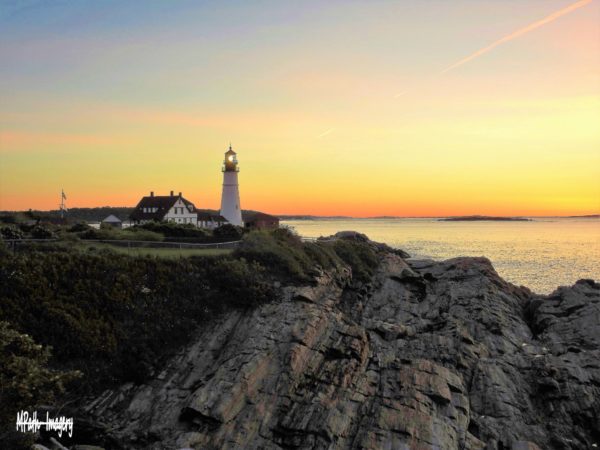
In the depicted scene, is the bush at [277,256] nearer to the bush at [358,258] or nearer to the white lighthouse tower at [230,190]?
the bush at [358,258]

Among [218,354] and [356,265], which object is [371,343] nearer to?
[218,354]

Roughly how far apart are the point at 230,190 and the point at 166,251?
3468cm

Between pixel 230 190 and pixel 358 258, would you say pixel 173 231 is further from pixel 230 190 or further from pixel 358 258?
pixel 230 190

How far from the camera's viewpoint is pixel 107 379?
1513 centimetres

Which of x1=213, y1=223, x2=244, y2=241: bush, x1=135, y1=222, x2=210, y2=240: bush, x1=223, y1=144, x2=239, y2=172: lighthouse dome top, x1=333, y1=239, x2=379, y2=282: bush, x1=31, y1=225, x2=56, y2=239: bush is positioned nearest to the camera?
x1=31, y1=225, x2=56, y2=239: bush

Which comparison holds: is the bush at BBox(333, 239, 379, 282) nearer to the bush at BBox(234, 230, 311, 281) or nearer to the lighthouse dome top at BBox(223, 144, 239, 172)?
the bush at BBox(234, 230, 311, 281)

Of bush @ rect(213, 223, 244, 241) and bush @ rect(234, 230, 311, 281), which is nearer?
bush @ rect(234, 230, 311, 281)

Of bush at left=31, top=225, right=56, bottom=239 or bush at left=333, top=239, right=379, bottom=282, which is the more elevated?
bush at left=31, top=225, right=56, bottom=239

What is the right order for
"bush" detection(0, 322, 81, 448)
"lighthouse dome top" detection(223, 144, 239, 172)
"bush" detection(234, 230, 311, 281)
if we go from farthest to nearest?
"lighthouse dome top" detection(223, 144, 239, 172) → "bush" detection(234, 230, 311, 281) → "bush" detection(0, 322, 81, 448)

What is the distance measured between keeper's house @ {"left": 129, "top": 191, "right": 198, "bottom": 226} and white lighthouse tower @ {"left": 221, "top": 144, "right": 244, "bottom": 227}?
6860mm

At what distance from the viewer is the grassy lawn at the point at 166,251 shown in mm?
22641

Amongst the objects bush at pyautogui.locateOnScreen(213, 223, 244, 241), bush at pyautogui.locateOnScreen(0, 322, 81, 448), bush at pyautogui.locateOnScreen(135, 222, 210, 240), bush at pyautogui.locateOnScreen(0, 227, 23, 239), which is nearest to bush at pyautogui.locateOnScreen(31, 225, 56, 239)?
bush at pyautogui.locateOnScreen(0, 227, 23, 239)

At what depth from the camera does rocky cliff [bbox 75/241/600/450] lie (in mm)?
13047

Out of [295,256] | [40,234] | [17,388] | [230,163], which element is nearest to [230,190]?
[230,163]
